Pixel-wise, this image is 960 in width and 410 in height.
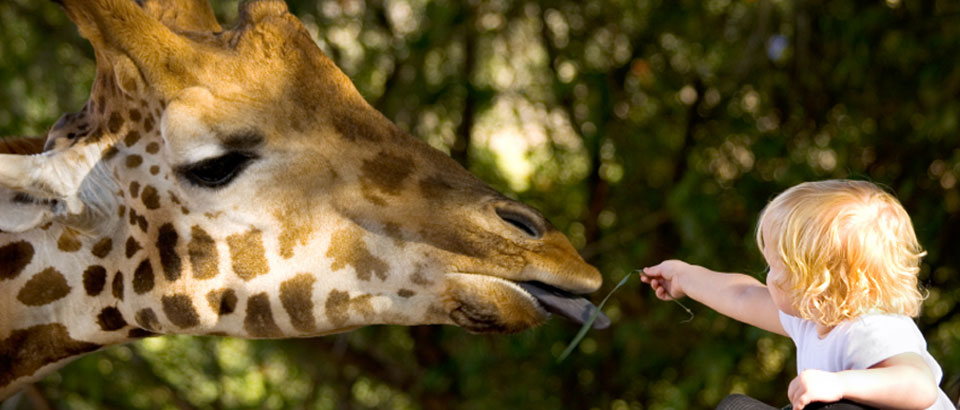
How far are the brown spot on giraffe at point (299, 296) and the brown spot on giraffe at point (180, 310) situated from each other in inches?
6.3

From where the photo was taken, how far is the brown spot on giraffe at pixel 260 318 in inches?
71.9

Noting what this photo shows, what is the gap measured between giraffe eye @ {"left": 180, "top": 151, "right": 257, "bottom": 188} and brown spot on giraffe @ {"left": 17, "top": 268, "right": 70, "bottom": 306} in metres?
0.32

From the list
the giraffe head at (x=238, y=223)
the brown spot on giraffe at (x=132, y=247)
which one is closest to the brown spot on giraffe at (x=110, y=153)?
the giraffe head at (x=238, y=223)

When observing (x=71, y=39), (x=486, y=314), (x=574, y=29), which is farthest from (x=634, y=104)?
(x=486, y=314)

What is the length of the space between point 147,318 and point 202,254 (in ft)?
0.52

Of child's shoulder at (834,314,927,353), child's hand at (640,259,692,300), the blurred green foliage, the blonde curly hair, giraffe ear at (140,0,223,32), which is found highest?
the blonde curly hair

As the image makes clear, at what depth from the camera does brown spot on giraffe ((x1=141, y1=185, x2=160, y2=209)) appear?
1.83 meters

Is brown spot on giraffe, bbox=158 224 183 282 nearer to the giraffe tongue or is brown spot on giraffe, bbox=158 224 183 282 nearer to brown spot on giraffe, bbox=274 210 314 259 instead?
brown spot on giraffe, bbox=274 210 314 259

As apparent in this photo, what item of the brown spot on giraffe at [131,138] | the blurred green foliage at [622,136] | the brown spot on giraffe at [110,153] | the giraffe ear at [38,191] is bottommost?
the blurred green foliage at [622,136]

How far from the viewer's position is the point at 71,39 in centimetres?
455

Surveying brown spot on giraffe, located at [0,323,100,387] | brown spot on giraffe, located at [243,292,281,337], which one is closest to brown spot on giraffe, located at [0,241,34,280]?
A: brown spot on giraffe, located at [0,323,100,387]

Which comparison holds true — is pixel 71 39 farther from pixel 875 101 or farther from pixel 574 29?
pixel 875 101

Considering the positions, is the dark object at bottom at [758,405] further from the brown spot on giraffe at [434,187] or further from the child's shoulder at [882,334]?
the brown spot on giraffe at [434,187]

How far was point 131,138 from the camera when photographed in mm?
1873
